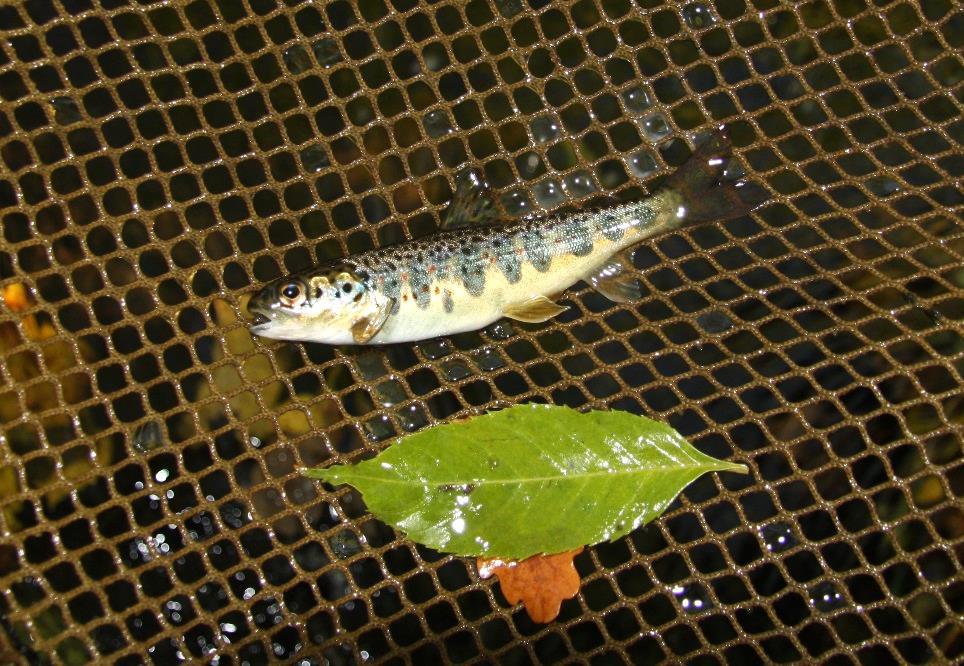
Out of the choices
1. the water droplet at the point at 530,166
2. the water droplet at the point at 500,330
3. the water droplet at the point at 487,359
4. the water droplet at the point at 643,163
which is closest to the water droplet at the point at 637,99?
the water droplet at the point at 643,163

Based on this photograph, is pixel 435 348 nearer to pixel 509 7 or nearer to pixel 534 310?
pixel 534 310

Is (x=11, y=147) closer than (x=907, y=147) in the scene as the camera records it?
No

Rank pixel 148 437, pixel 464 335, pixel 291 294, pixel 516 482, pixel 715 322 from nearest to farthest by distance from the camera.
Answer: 1. pixel 516 482
2. pixel 291 294
3. pixel 148 437
4. pixel 715 322
5. pixel 464 335

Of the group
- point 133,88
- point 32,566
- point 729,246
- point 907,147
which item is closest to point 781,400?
point 729,246

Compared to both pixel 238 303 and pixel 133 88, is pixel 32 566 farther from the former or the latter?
pixel 133 88

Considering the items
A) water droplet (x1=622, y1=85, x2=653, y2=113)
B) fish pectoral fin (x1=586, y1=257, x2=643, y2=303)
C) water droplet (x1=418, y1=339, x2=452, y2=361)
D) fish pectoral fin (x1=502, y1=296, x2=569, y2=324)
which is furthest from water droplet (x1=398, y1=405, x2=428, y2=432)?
water droplet (x1=622, y1=85, x2=653, y2=113)

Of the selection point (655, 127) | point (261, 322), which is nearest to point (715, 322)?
point (655, 127)
